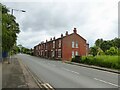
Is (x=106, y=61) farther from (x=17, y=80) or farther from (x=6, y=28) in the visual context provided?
(x=6, y=28)

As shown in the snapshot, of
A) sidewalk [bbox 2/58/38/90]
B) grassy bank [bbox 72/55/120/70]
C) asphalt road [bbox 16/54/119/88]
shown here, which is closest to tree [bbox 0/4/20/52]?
sidewalk [bbox 2/58/38/90]

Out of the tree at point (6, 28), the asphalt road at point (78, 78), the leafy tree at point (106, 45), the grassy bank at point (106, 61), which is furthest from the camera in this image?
the leafy tree at point (106, 45)

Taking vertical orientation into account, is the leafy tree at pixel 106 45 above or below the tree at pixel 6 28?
above

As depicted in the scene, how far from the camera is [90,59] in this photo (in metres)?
46.5

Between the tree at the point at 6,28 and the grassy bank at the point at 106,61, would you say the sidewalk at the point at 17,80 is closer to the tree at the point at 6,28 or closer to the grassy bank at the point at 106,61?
the tree at the point at 6,28

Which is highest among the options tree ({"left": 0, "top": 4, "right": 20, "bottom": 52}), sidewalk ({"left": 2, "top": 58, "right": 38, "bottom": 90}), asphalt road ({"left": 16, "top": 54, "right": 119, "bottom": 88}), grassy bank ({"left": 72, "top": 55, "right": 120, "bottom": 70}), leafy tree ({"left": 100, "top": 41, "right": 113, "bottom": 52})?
leafy tree ({"left": 100, "top": 41, "right": 113, "bottom": 52})

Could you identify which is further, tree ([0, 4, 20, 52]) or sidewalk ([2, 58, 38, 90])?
tree ([0, 4, 20, 52])

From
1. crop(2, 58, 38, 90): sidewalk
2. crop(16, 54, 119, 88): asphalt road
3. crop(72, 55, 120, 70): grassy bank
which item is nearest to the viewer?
crop(2, 58, 38, 90): sidewalk

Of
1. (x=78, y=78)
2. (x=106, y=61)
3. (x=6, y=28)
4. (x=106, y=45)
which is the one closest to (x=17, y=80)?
(x=6, y=28)

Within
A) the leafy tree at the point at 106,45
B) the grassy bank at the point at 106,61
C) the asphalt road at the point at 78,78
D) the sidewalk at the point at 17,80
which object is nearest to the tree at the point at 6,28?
the sidewalk at the point at 17,80

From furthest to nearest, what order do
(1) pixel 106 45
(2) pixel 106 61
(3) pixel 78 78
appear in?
(1) pixel 106 45 < (2) pixel 106 61 < (3) pixel 78 78

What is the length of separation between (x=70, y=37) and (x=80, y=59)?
27719mm

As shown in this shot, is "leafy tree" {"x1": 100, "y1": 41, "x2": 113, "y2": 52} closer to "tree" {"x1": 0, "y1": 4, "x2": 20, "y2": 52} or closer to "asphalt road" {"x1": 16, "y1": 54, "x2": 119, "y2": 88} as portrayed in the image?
"asphalt road" {"x1": 16, "y1": 54, "x2": 119, "y2": 88}

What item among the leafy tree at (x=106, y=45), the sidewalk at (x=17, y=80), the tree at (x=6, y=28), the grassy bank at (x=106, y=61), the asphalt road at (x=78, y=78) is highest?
the leafy tree at (x=106, y=45)
